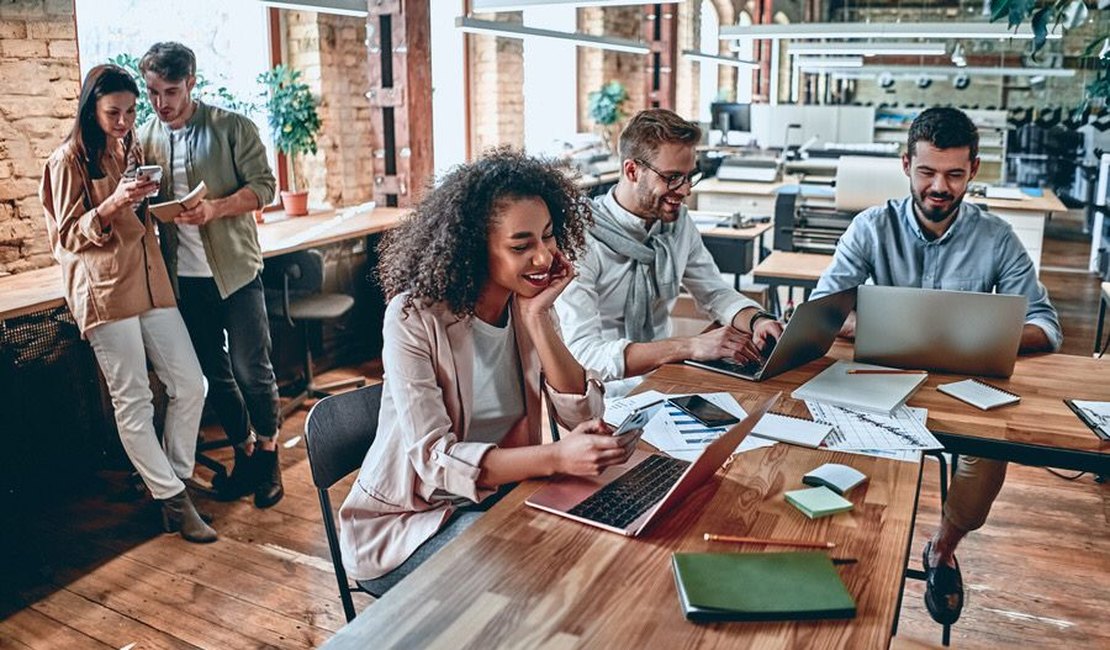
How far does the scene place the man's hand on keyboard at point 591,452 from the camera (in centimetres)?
164

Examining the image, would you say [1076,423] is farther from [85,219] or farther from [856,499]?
[85,219]

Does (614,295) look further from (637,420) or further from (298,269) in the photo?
(298,269)

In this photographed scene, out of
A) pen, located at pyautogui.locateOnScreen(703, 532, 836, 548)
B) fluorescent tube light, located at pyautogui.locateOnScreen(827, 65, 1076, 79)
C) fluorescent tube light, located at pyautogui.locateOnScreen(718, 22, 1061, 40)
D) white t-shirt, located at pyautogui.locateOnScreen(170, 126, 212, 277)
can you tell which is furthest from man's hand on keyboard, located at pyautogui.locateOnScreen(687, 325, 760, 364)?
fluorescent tube light, located at pyautogui.locateOnScreen(827, 65, 1076, 79)

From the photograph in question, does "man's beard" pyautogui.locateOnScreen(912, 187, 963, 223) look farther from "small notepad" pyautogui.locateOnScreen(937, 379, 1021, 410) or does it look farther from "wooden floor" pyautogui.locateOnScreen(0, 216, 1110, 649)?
"wooden floor" pyautogui.locateOnScreen(0, 216, 1110, 649)

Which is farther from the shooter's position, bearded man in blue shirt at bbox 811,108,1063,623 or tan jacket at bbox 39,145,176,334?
tan jacket at bbox 39,145,176,334

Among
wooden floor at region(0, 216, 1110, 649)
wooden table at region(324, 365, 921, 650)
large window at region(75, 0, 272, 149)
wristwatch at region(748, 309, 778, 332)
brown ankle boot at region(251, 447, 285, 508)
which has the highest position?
large window at region(75, 0, 272, 149)

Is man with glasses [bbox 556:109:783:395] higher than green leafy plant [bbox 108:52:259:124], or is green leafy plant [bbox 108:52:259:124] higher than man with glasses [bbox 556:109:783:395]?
green leafy plant [bbox 108:52:259:124]

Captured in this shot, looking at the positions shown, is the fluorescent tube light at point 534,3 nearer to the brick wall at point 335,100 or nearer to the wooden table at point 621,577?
the brick wall at point 335,100

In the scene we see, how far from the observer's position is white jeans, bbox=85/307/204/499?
3.07 m

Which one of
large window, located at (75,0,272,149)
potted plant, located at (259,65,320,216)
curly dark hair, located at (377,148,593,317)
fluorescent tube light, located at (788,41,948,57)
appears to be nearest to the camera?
curly dark hair, located at (377,148,593,317)

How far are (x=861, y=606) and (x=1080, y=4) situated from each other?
6149mm

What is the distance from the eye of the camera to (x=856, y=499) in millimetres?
1643

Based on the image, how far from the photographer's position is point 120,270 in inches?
117

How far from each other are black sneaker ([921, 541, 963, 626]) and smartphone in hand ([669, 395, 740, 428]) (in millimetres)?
1036
